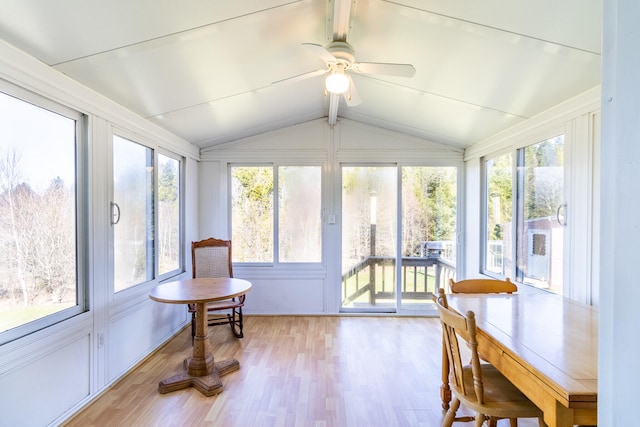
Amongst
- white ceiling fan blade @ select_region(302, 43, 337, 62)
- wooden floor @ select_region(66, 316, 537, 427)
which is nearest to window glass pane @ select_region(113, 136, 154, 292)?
wooden floor @ select_region(66, 316, 537, 427)

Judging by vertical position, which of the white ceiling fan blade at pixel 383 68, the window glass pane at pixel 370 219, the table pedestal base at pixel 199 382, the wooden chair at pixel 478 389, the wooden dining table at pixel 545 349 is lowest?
the table pedestal base at pixel 199 382

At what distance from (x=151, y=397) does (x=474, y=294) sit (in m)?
2.57

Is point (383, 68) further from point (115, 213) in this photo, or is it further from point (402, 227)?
point (402, 227)

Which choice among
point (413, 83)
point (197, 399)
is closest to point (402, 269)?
point (413, 83)

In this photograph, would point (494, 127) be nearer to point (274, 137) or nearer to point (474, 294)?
point (474, 294)

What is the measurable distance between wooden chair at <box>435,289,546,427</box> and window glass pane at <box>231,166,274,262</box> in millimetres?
2937

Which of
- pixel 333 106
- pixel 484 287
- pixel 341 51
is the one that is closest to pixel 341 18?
pixel 341 51

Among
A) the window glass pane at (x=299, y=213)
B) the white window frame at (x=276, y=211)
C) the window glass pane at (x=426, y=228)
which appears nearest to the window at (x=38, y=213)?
the white window frame at (x=276, y=211)

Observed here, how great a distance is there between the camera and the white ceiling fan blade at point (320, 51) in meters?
1.88

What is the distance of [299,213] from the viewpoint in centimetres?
431

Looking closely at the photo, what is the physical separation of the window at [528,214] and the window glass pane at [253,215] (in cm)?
277

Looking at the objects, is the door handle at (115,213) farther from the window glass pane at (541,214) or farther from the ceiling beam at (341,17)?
the window glass pane at (541,214)

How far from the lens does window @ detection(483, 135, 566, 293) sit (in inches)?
107

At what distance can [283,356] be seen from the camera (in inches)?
121
